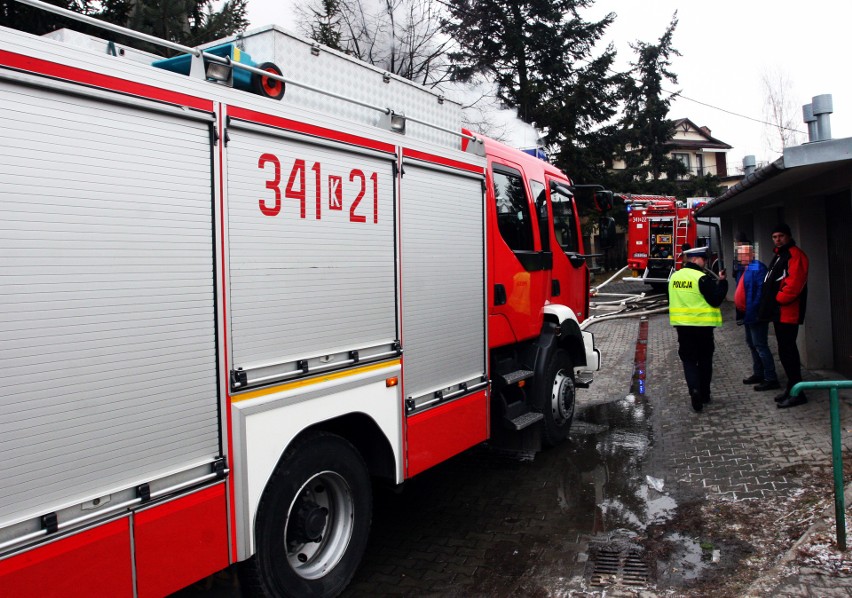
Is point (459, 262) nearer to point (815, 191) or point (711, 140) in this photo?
point (815, 191)

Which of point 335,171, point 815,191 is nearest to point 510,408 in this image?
point 335,171

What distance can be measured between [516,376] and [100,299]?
382 centimetres

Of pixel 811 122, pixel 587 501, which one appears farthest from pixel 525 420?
pixel 811 122

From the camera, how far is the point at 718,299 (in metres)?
7.28

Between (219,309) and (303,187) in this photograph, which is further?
(303,187)

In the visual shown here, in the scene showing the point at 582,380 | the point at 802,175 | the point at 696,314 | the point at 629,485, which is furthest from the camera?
the point at 802,175

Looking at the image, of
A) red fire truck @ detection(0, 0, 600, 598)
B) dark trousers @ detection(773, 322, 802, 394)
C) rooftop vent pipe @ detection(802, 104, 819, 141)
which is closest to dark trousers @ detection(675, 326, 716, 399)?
dark trousers @ detection(773, 322, 802, 394)

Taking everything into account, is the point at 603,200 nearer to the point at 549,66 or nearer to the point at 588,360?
the point at 588,360

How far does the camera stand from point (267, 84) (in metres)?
3.42

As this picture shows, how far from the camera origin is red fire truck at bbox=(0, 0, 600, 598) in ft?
7.64

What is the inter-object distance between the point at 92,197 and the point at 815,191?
825 centimetres

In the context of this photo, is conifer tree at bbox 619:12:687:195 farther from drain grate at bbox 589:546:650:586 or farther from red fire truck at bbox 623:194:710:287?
drain grate at bbox 589:546:650:586

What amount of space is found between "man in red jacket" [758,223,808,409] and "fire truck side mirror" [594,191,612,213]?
1782mm

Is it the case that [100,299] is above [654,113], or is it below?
below
